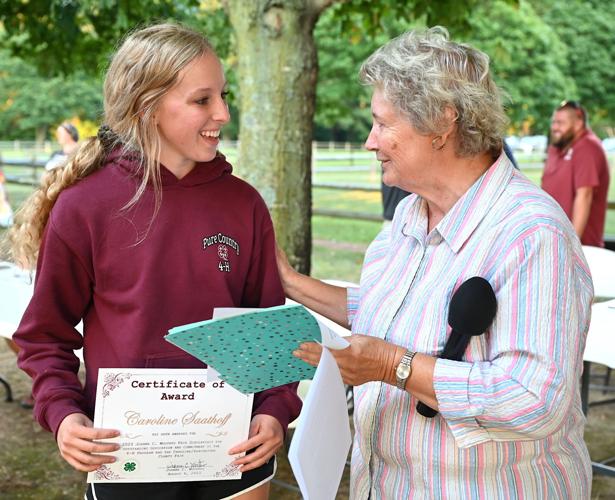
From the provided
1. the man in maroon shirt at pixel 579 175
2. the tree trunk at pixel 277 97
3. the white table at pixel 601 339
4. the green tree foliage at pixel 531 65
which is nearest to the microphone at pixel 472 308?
the white table at pixel 601 339

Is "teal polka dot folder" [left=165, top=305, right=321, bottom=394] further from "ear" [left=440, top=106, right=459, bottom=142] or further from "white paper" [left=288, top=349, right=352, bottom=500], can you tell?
"ear" [left=440, top=106, right=459, bottom=142]

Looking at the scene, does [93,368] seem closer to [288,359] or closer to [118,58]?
[288,359]

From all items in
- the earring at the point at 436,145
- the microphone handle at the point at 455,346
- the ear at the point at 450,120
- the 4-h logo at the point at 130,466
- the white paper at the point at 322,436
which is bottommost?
the 4-h logo at the point at 130,466

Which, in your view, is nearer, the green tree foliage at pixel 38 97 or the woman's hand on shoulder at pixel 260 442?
the woman's hand on shoulder at pixel 260 442

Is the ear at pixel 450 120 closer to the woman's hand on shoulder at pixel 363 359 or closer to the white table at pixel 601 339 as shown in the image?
the woman's hand on shoulder at pixel 363 359

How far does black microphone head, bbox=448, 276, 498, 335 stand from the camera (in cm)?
155

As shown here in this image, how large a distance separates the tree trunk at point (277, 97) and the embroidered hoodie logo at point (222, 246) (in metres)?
2.62

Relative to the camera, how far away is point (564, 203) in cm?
607

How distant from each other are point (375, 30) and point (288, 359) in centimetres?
562

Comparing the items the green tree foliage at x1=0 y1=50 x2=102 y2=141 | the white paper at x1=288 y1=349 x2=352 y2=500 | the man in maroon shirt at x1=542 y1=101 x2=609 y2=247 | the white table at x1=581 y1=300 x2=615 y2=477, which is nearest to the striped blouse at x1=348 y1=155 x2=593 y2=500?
the white paper at x1=288 y1=349 x2=352 y2=500

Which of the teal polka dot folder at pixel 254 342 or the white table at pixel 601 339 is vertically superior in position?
the teal polka dot folder at pixel 254 342

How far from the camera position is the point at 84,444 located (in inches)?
64.9

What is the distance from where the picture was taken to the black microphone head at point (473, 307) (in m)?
1.55

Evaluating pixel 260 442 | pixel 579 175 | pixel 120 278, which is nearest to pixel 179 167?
pixel 120 278
